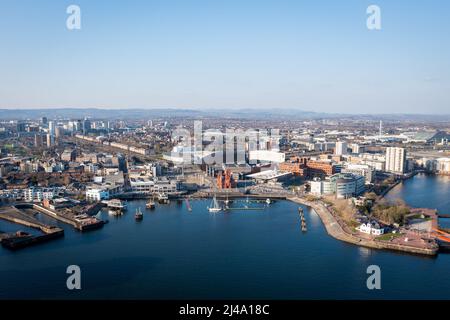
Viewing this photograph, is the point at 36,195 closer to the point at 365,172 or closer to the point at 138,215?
the point at 138,215

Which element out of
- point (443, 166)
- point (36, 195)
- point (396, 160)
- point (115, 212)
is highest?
point (396, 160)

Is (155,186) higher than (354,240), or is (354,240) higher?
(155,186)

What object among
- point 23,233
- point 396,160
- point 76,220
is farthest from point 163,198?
point 396,160

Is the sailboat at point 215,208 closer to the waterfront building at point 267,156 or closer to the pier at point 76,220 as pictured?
the pier at point 76,220

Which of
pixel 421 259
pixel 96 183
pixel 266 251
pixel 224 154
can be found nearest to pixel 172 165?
pixel 224 154

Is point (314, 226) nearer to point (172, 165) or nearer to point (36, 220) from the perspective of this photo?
point (36, 220)

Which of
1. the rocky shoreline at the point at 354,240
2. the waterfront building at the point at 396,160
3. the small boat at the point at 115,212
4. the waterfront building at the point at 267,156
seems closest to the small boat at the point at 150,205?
the small boat at the point at 115,212
